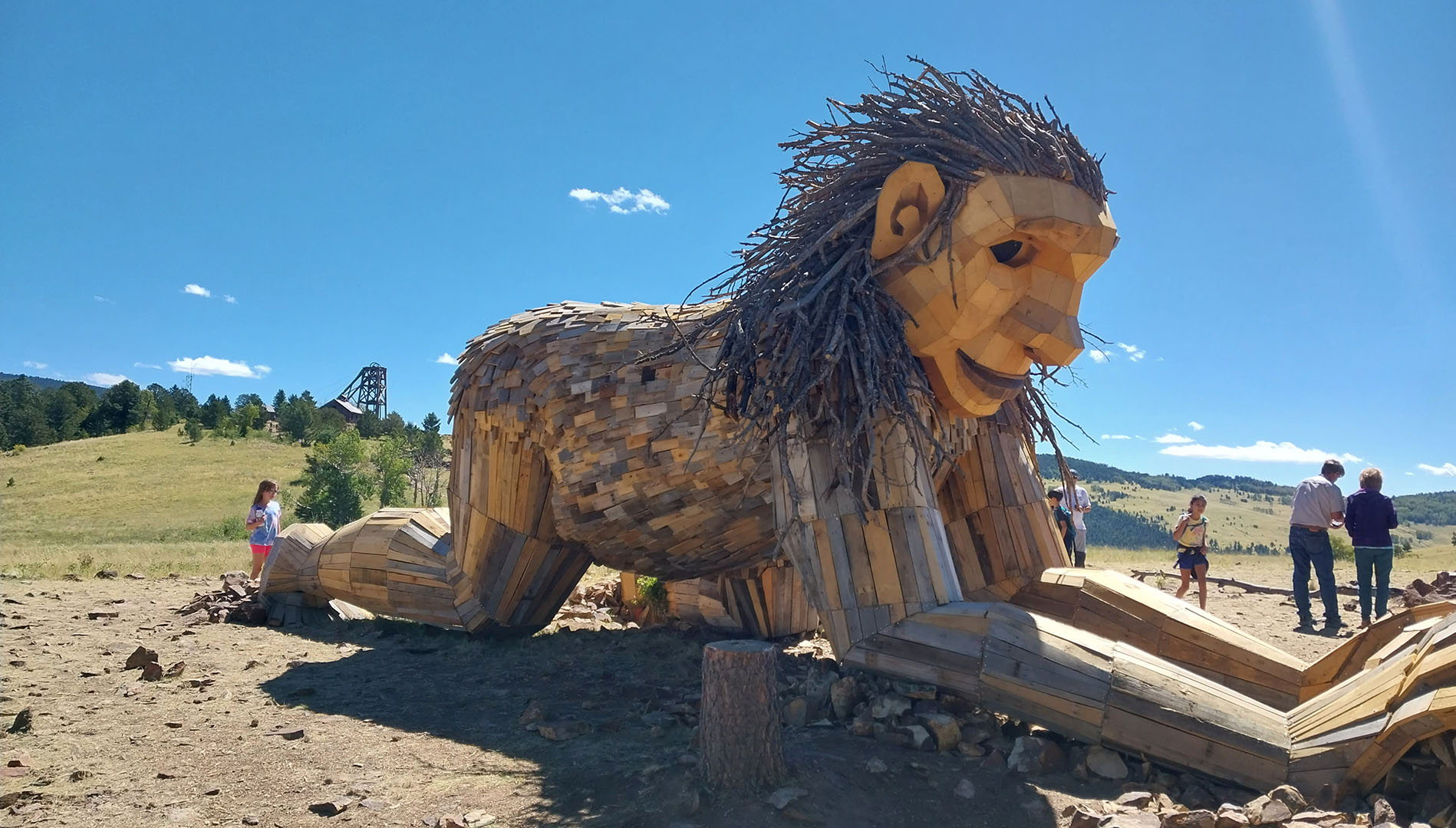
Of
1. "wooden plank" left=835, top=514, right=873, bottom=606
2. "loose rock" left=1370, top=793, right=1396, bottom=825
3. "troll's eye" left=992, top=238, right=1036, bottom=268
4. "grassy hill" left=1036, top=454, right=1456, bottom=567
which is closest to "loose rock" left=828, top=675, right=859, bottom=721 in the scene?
"wooden plank" left=835, top=514, right=873, bottom=606

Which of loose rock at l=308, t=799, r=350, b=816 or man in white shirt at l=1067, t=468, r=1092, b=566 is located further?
man in white shirt at l=1067, t=468, r=1092, b=566

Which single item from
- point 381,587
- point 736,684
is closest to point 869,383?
point 736,684

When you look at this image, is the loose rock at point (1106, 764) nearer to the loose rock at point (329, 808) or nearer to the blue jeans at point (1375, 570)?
the loose rock at point (329, 808)

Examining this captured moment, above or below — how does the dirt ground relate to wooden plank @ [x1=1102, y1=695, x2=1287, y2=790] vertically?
below

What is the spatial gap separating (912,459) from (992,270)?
795 mm

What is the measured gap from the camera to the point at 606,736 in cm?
347

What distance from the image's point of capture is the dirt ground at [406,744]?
104 inches

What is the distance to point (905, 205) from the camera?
3.24 meters

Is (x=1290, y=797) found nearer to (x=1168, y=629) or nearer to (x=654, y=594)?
(x=1168, y=629)

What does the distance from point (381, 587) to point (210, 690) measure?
1.13 metres

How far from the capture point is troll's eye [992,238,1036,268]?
3.20 m

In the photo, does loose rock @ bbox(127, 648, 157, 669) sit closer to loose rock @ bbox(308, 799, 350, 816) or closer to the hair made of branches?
loose rock @ bbox(308, 799, 350, 816)

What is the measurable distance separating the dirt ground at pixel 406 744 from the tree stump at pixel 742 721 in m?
0.09

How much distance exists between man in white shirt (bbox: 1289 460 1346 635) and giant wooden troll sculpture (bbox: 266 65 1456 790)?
4.60 m
